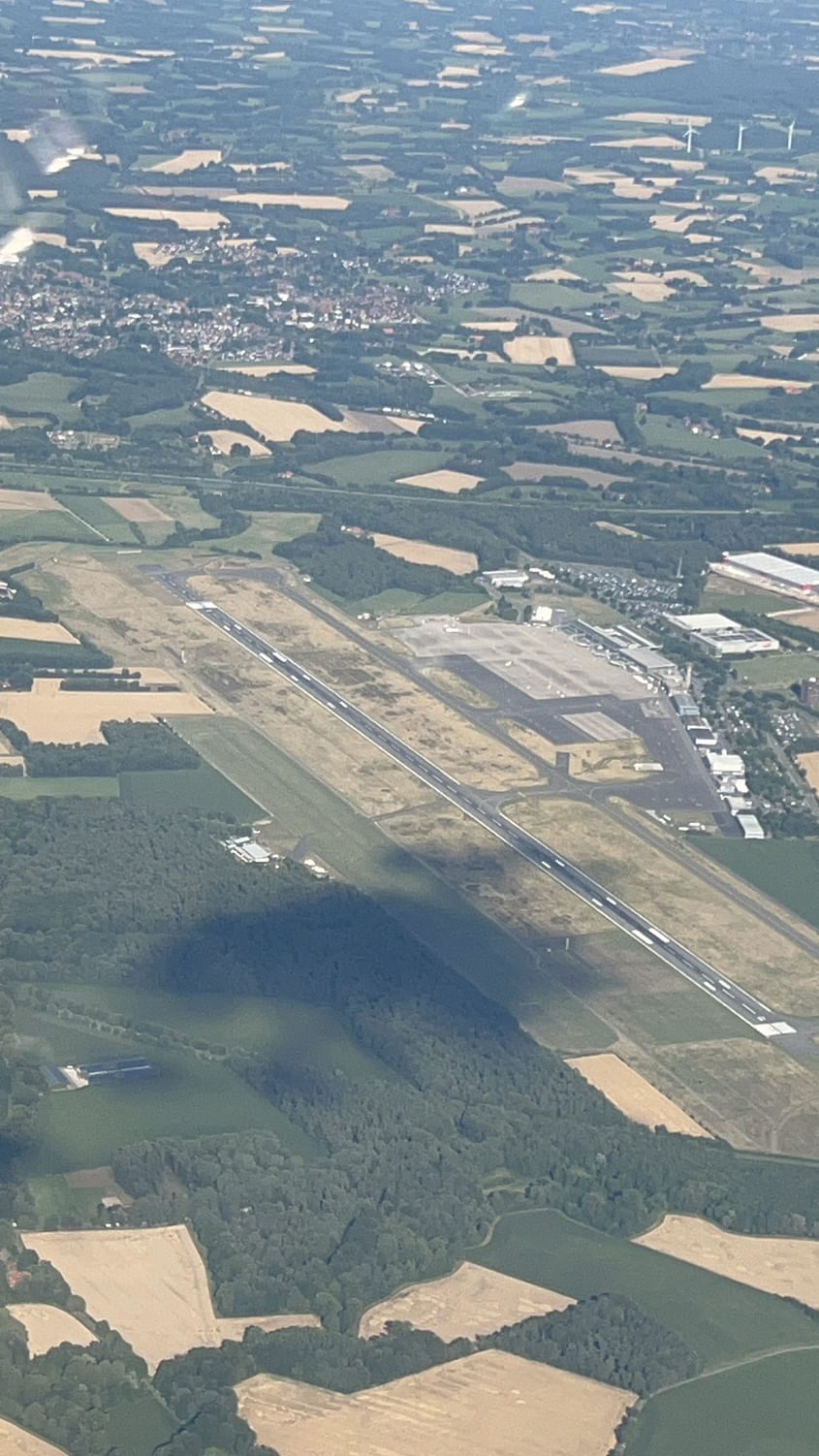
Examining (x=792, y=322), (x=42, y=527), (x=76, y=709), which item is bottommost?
(x=792, y=322)

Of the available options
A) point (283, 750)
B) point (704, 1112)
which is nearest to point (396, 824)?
point (283, 750)

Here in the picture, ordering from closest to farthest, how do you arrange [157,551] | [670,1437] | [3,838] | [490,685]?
1. [670,1437]
2. [3,838]
3. [490,685]
4. [157,551]

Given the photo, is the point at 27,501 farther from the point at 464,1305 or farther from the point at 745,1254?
the point at 464,1305

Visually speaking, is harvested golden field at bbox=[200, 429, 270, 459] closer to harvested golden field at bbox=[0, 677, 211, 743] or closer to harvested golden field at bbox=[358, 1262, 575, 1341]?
harvested golden field at bbox=[0, 677, 211, 743]

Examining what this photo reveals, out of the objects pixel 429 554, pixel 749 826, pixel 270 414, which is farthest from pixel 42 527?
pixel 749 826

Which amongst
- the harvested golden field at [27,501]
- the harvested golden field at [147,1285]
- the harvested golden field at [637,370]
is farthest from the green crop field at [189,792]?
the harvested golden field at [637,370]

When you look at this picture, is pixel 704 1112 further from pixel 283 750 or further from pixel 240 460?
pixel 240 460
